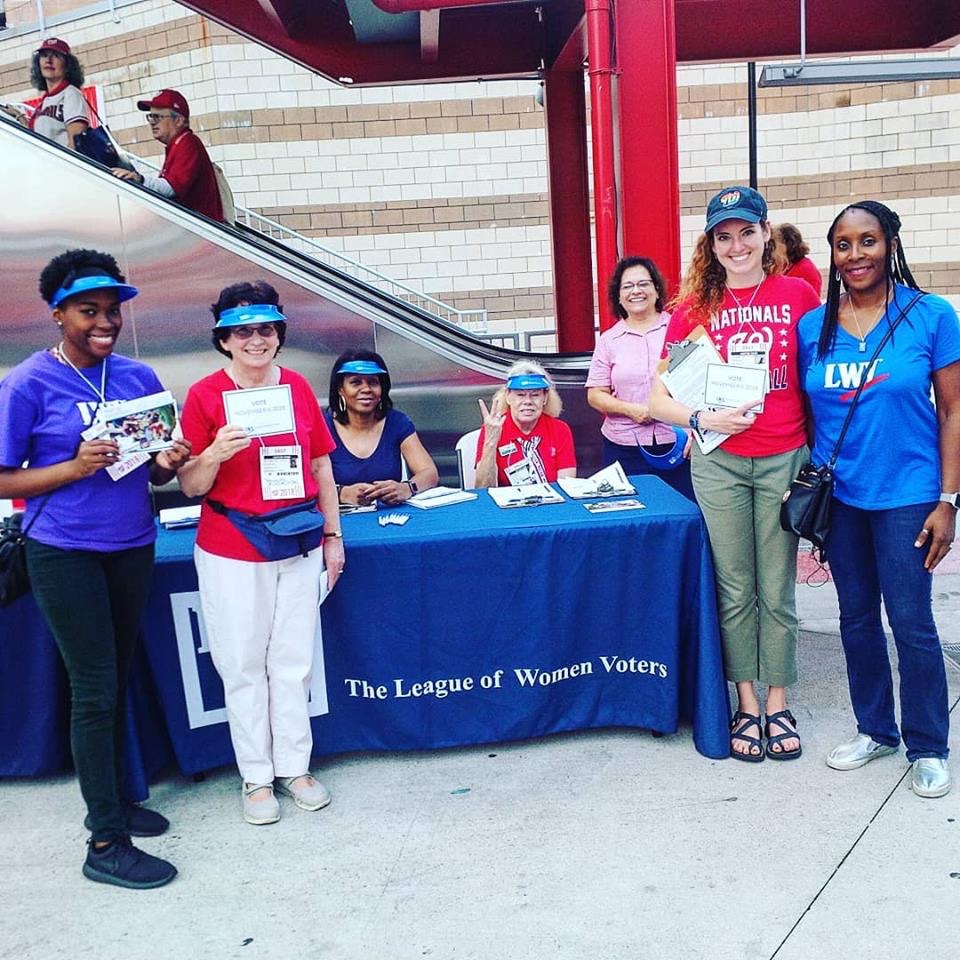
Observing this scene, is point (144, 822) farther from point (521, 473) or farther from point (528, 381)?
point (528, 381)

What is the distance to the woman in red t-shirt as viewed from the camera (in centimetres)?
305

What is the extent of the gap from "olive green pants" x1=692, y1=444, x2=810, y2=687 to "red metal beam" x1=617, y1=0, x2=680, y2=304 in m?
1.97

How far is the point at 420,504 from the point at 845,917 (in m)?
1.96

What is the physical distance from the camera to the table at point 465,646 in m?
3.17

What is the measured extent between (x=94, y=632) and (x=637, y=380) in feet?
8.50

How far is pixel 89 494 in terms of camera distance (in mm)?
2566

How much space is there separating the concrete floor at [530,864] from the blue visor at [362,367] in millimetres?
1424

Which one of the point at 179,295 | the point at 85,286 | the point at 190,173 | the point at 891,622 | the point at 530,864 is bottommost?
the point at 530,864

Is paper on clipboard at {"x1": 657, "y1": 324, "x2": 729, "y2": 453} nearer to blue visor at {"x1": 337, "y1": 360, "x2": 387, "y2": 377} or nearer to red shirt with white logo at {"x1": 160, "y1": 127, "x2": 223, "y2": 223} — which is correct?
blue visor at {"x1": 337, "y1": 360, "x2": 387, "y2": 377}

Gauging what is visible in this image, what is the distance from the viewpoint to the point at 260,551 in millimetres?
2836

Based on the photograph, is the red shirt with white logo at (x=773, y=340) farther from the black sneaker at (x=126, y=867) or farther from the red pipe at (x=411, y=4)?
the red pipe at (x=411, y=4)

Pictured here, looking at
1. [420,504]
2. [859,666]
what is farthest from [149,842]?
[859,666]

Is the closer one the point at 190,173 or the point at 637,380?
the point at 637,380

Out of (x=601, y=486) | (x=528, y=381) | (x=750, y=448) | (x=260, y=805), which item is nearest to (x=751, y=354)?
(x=750, y=448)
